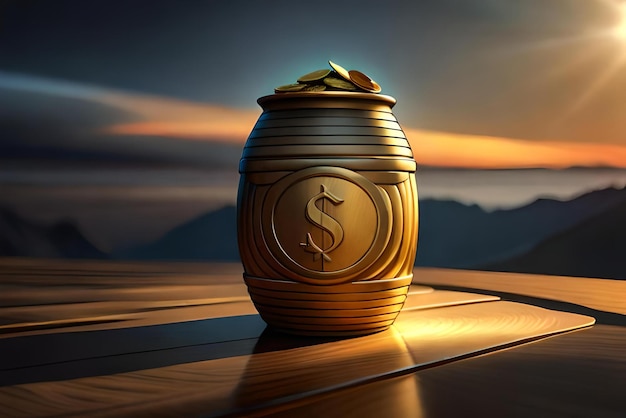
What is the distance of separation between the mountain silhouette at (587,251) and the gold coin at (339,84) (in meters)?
1.65

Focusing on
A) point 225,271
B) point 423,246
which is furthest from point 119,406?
point 423,246

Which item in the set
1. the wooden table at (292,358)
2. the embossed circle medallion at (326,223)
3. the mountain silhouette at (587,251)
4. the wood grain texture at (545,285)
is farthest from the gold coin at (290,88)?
the mountain silhouette at (587,251)

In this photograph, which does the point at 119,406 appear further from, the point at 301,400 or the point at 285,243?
the point at 285,243

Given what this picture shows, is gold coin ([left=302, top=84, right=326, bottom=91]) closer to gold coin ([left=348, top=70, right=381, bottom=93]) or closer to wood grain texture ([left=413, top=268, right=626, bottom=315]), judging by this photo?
gold coin ([left=348, top=70, right=381, bottom=93])

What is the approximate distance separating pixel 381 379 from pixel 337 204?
0.26 metres

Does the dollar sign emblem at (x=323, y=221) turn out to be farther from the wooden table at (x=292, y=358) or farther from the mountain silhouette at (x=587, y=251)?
the mountain silhouette at (x=587, y=251)

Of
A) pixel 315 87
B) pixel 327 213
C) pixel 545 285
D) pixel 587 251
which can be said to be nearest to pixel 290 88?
pixel 315 87

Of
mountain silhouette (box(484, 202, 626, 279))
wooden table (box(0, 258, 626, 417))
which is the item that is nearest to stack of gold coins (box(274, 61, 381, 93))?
wooden table (box(0, 258, 626, 417))

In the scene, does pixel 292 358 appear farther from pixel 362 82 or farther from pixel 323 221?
pixel 362 82

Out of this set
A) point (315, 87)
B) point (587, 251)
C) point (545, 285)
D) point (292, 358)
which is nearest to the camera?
point (292, 358)

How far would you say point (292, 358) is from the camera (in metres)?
0.84

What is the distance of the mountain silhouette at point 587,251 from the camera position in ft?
7.59

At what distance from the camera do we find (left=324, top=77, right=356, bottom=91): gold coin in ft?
3.24

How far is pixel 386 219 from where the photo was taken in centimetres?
94
